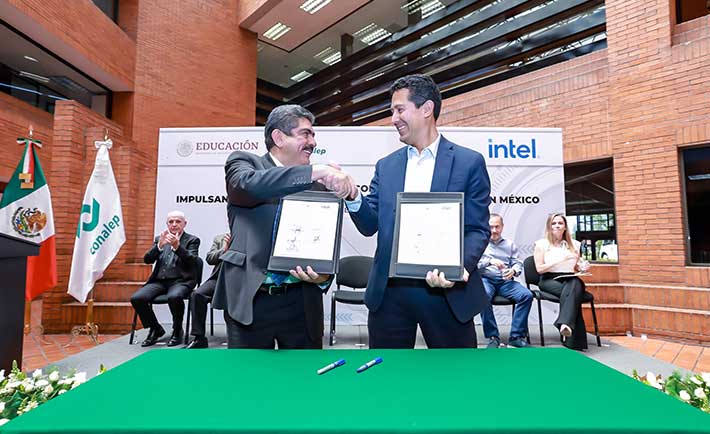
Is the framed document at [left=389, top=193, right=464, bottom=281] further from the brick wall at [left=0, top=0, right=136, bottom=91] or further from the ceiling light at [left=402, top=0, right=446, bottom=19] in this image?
the ceiling light at [left=402, top=0, right=446, bottom=19]

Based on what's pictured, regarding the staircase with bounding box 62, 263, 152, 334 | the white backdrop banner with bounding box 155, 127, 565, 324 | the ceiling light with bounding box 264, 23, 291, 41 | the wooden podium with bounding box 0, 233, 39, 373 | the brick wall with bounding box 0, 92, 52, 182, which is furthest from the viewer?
the ceiling light with bounding box 264, 23, 291, 41

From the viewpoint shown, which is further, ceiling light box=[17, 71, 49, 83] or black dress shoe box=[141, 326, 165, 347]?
ceiling light box=[17, 71, 49, 83]

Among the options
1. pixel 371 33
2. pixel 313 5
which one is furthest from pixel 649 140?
pixel 371 33

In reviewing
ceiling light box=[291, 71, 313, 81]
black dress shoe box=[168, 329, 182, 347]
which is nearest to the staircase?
black dress shoe box=[168, 329, 182, 347]

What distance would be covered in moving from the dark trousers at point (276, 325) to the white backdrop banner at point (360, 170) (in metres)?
3.45

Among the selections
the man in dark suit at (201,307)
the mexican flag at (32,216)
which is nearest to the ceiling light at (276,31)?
the mexican flag at (32,216)

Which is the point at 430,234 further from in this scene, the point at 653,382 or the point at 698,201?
the point at 698,201

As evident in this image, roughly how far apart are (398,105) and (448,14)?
8017mm

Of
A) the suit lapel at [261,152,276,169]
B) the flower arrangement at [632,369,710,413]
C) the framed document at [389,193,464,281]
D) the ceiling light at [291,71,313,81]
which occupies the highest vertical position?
the ceiling light at [291,71,313,81]

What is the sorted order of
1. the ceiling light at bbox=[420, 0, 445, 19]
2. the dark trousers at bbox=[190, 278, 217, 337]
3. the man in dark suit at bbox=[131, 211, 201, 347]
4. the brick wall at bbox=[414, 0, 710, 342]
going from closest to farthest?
the dark trousers at bbox=[190, 278, 217, 337]
the man in dark suit at bbox=[131, 211, 201, 347]
the brick wall at bbox=[414, 0, 710, 342]
the ceiling light at bbox=[420, 0, 445, 19]

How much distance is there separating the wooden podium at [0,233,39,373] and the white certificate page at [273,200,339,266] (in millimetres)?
2158

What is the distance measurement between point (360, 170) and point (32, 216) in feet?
12.6

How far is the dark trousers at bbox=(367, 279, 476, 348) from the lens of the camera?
1.43 metres

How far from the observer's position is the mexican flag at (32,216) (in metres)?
4.36
